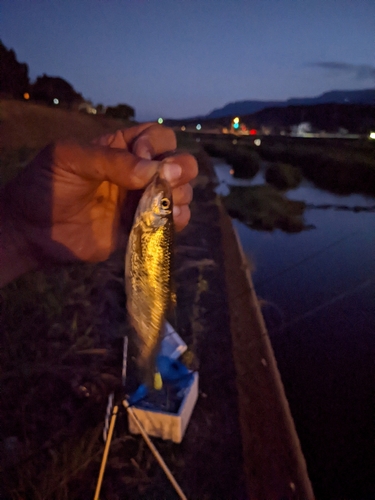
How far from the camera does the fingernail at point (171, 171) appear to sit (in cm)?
201

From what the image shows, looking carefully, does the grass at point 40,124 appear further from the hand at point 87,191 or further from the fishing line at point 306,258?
the hand at point 87,191

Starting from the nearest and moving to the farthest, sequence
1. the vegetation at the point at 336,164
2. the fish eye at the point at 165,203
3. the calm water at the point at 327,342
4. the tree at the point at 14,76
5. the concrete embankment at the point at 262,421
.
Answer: the fish eye at the point at 165,203, the concrete embankment at the point at 262,421, the calm water at the point at 327,342, the vegetation at the point at 336,164, the tree at the point at 14,76

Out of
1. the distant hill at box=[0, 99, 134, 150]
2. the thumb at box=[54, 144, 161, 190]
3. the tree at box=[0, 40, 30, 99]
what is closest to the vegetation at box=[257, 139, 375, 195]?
the distant hill at box=[0, 99, 134, 150]

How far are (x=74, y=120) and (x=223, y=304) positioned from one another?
2700cm

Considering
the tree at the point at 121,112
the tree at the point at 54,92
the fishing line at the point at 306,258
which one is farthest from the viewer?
the tree at the point at 121,112

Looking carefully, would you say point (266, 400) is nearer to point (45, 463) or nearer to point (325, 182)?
point (45, 463)

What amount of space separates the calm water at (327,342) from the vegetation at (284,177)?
13.7 m

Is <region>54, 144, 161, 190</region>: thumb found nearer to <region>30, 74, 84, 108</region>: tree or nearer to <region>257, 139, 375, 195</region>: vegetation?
<region>257, 139, 375, 195</region>: vegetation

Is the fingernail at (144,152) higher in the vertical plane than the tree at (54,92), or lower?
lower

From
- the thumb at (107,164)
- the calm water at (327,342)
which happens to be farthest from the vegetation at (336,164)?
the thumb at (107,164)

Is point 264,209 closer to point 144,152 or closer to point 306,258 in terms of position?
point 306,258

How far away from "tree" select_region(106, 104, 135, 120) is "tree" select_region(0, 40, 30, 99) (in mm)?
11416

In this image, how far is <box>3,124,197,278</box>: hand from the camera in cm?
213

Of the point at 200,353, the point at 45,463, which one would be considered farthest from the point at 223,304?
the point at 45,463
